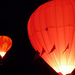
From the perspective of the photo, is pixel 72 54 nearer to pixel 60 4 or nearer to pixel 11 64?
pixel 60 4

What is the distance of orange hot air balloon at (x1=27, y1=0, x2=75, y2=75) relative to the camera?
438 centimetres

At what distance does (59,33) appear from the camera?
4395 mm

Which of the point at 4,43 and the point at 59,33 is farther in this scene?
the point at 4,43

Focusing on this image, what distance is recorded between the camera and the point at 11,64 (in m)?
10.2

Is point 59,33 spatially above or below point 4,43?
below

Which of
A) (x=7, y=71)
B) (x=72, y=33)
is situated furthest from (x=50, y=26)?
(x=7, y=71)

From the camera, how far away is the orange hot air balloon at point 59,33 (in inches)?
172

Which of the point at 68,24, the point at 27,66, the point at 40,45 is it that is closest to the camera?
the point at 68,24

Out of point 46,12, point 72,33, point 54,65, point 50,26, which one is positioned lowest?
point 54,65

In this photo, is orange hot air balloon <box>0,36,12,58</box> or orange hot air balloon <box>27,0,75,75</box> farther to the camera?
orange hot air balloon <box>0,36,12,58</box>

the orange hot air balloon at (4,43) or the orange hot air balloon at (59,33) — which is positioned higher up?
the orange hot air balloon at (4,43)

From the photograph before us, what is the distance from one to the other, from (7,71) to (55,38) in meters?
6.22

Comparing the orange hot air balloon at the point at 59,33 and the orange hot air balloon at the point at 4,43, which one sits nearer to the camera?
the orange hot air balloon at the point at 59,33

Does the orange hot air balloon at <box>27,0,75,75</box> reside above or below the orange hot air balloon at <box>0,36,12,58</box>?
below
